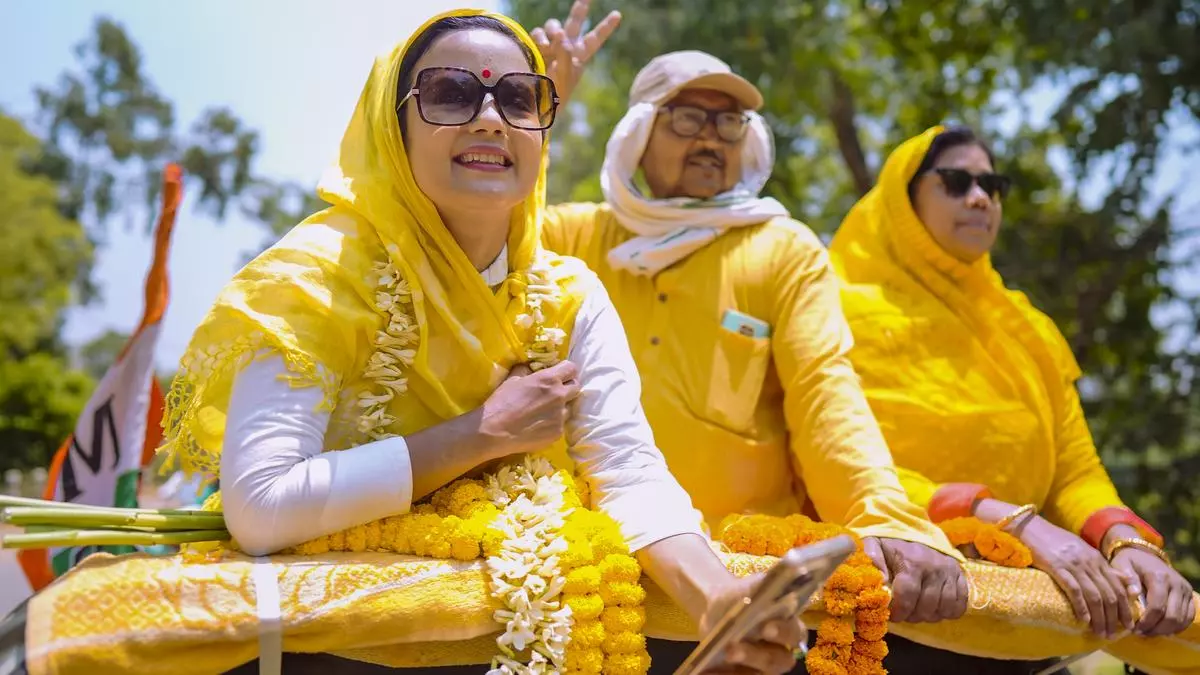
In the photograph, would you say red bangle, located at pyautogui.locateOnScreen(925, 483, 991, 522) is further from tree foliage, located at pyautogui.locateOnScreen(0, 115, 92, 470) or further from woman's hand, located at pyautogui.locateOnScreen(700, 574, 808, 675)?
tree foliage, located at pyautogui.locateOnScreen(0, 115, 92, 470)

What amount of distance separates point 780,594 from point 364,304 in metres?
0.91

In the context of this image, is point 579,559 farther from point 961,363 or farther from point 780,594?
point 961,363

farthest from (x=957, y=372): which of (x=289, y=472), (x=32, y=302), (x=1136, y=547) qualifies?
(x=32, y=302)

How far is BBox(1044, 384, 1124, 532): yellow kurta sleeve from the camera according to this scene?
293cm

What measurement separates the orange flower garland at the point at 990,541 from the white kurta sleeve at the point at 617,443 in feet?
2.65

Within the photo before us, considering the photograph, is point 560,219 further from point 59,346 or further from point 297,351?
point 59,346

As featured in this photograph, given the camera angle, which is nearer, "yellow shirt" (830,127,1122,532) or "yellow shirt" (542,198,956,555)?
"yellow shirt" (542,198,956,555)

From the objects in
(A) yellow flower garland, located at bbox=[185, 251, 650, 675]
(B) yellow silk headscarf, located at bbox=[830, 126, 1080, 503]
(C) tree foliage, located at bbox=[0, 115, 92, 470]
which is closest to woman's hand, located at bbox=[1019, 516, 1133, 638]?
(B) yellow silk headscarf, located at bbox=[830, 126, 1080, 503]

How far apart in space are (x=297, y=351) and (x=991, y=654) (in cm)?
154

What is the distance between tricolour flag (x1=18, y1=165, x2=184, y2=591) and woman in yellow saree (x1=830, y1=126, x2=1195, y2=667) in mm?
2306

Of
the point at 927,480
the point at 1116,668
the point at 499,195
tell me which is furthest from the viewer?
the point at 1116,668

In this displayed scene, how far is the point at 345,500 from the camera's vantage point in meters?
1.72

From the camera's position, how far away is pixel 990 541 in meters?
2.38

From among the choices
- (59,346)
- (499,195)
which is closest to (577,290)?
(499,195)
